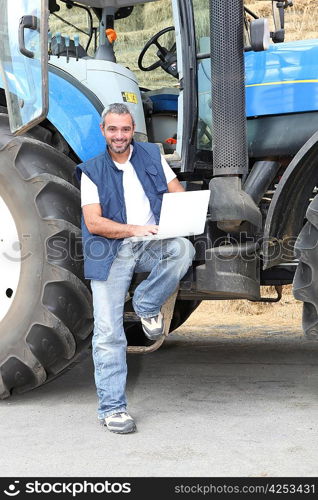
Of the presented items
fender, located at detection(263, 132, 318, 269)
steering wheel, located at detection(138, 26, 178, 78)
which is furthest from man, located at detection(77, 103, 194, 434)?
steering wheel, located at detection(138, 26, 178, 78)

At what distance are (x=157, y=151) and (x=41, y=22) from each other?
84cm

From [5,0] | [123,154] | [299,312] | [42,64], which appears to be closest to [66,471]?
[123,154]

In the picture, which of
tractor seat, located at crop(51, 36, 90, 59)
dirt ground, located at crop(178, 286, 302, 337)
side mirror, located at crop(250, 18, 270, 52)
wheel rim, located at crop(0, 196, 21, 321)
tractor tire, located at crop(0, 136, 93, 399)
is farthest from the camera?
dirt ground, located at crop(178, 286, 302, 337)

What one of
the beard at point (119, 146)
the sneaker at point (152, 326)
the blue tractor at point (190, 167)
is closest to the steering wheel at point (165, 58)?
the blue tractor at point (190, 167)

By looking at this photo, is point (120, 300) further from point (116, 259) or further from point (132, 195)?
point (132, 195)

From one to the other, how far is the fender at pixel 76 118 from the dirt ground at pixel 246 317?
2.91m

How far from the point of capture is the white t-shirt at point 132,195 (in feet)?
13.7

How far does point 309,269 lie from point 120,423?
1.16 metres

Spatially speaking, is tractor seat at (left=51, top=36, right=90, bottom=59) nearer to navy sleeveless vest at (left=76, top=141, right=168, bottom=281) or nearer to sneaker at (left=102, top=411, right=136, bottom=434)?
navy sleeveless vest at (left=76, top=141, right=168, bottom=281)

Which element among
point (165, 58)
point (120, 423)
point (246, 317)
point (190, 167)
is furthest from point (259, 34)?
point (246, 317)

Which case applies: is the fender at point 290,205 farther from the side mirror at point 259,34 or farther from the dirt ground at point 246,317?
the dirt ground at point 246,317

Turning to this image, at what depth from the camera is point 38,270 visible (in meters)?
4.48

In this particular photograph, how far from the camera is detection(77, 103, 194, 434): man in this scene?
13.5 feet

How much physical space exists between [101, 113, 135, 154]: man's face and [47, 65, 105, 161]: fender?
431 mm
